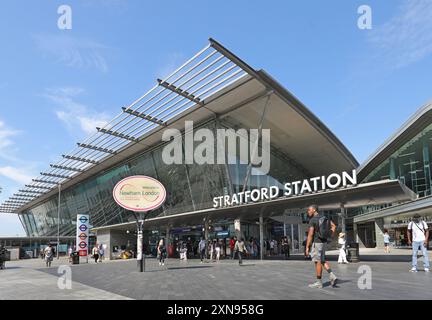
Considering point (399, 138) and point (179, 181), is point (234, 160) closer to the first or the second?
point (179, 181)

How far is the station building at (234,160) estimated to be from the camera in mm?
23094

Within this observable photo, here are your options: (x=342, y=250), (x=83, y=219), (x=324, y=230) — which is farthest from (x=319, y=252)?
(x=83, y=219)

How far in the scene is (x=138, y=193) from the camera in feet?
59.4

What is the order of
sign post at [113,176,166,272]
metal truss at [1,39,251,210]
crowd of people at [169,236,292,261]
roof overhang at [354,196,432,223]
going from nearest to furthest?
1. sign post at [113,176,166,272]
2. metal truss at [1,39,251,210]
3. crowd of people at [169,236,292,261]
4. roof overhang at [354,196,432,223]

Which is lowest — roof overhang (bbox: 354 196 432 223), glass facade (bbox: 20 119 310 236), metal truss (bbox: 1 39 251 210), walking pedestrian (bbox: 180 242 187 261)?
walking pedestrian (bbox: 180 242 187 261)

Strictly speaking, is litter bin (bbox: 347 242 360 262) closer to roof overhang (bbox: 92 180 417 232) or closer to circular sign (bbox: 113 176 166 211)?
roof overhang (bbox: 92 180 417 232)

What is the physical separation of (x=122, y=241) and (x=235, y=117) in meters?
19.1

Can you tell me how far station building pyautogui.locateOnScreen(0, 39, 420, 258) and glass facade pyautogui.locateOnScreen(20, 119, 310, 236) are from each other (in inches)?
4.1

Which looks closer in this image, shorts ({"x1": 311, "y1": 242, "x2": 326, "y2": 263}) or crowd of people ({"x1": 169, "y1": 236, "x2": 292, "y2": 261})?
shorts ({"x1": 311, "y1": 242, "x2": 326, "y2": 263})

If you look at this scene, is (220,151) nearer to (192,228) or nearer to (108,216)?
(192,228)

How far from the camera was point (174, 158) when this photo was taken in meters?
38.0

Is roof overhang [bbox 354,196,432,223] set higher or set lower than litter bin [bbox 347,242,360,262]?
higher

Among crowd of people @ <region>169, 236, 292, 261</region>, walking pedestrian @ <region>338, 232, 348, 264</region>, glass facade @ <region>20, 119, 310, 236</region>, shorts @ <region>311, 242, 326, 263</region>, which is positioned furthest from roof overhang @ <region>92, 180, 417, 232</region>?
shorts @ <region>311, 242, 326, 263</region>

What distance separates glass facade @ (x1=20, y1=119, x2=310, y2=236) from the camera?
32125 millimetres
